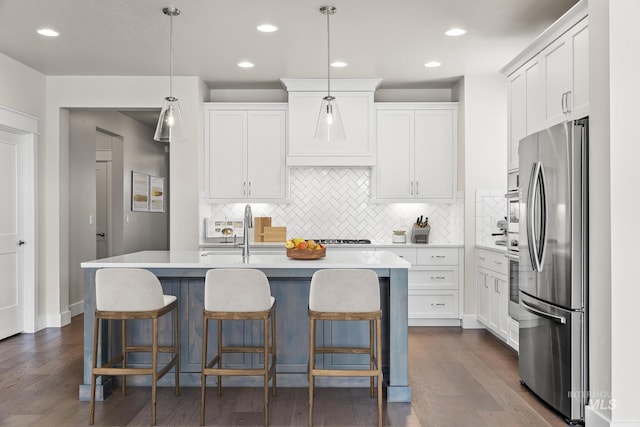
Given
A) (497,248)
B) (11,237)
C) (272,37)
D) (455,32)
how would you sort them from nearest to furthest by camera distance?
(455,32)
(272,37)
(497,248)
(11,237)

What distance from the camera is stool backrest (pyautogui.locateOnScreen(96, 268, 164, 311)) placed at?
10.2 feet

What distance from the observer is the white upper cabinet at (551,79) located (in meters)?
3.29

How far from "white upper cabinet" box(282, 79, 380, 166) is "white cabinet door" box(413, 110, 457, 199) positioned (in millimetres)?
565

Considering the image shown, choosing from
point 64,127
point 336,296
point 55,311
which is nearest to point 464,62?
point 336,296

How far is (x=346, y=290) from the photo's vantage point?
3.05 meters

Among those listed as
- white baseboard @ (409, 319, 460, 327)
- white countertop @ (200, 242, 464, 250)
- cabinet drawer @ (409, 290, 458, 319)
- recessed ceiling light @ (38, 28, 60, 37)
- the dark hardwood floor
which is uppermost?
recessed ceiling light @ (38, 28, 60, 37)

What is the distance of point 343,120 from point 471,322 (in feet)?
8.64

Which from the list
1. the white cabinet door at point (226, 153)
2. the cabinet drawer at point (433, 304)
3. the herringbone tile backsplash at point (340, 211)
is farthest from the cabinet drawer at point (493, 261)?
the white cabinet door at point (226, 153)

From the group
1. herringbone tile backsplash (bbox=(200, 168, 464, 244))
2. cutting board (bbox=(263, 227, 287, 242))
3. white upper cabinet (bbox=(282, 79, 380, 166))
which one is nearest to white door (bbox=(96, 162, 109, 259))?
herringbone tile backsplash (bbox=(200, 168, 464, 244))

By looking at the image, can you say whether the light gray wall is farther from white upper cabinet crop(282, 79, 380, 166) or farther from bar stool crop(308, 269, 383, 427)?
bar stool crop(308, 269, 383, 427)

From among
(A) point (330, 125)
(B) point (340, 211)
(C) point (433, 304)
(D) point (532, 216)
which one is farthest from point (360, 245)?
(D) point (532, 216)

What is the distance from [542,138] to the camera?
3.28m

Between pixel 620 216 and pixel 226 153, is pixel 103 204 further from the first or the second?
pixel 620 216

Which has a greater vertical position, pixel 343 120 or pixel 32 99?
pixel 32 99
